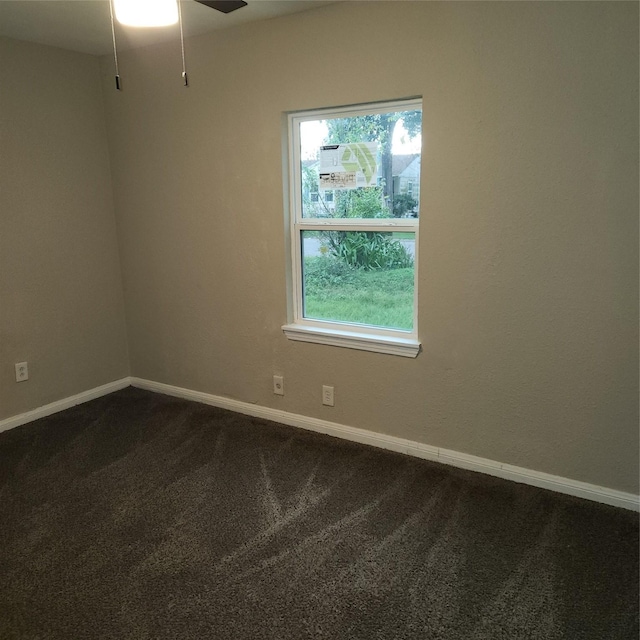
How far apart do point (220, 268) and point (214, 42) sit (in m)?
1.33

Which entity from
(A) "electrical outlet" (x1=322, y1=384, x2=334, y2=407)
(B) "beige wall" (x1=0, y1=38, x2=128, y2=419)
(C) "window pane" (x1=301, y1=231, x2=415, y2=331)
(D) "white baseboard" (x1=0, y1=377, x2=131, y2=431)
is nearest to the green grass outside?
(C) "window pane" (x1=301, y1=231, x2=415, y2=331)

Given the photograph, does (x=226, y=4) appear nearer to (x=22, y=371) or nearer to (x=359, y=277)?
(x=359, y=277)

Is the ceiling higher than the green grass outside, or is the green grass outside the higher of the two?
the ceiling

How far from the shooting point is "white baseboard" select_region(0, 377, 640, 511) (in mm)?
2445

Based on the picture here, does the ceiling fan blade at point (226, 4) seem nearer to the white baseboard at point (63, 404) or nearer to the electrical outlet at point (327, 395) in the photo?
the electrical outlet at point (327, 395)

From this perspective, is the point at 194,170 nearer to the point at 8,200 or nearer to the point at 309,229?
the point at 309,229

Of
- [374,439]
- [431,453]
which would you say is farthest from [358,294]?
[431,453]

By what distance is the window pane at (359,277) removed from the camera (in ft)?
9.27

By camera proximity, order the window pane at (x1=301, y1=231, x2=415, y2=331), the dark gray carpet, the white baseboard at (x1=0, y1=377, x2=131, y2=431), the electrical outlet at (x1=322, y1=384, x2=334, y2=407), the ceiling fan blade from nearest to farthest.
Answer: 1. the dark gray carpet
2. the ceiling fan blade
3. the window pane at (x1=301, y1=231, x2=415, y2=331)
4. the electrical outlet at (x1=322, y1=384, x2=334, y2=407)
5. the white baseboard at (x1=0, y1=377, x2=131, y2=431)

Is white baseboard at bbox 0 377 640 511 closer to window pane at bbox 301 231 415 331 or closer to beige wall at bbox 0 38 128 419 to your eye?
beige wall at bbox 0 38 128 419

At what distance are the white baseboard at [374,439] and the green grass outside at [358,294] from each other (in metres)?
0.66

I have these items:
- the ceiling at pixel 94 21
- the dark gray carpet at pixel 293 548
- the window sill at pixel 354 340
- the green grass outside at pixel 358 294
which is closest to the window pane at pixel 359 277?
the green grass outside at pixel 358 294

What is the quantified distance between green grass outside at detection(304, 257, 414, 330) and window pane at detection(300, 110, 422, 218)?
1.03 feet

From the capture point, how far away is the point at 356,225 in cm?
288
